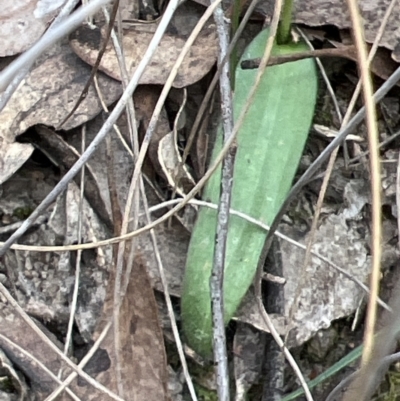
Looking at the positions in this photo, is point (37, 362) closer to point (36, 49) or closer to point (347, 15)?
point (36, 49)

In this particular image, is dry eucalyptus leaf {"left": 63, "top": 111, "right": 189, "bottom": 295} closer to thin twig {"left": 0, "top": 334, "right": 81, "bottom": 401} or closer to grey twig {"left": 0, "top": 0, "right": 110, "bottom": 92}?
thin twig {"left": 0, "top": 334, "right": 81, "bottom": 401}

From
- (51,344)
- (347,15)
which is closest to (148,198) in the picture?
(51,344)

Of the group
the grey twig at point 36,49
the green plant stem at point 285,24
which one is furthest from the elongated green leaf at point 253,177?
the grey twig at point 36,49

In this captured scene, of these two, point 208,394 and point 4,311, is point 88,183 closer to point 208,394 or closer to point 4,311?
point 4,311

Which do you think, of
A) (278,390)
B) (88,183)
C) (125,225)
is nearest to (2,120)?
(88,183)

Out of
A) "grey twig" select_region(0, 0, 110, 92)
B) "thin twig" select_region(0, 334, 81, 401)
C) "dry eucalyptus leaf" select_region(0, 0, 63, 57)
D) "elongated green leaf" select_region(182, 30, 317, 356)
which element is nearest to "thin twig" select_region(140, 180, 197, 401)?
"elongated green leaf" select_region(182, 30, 317, 356)
